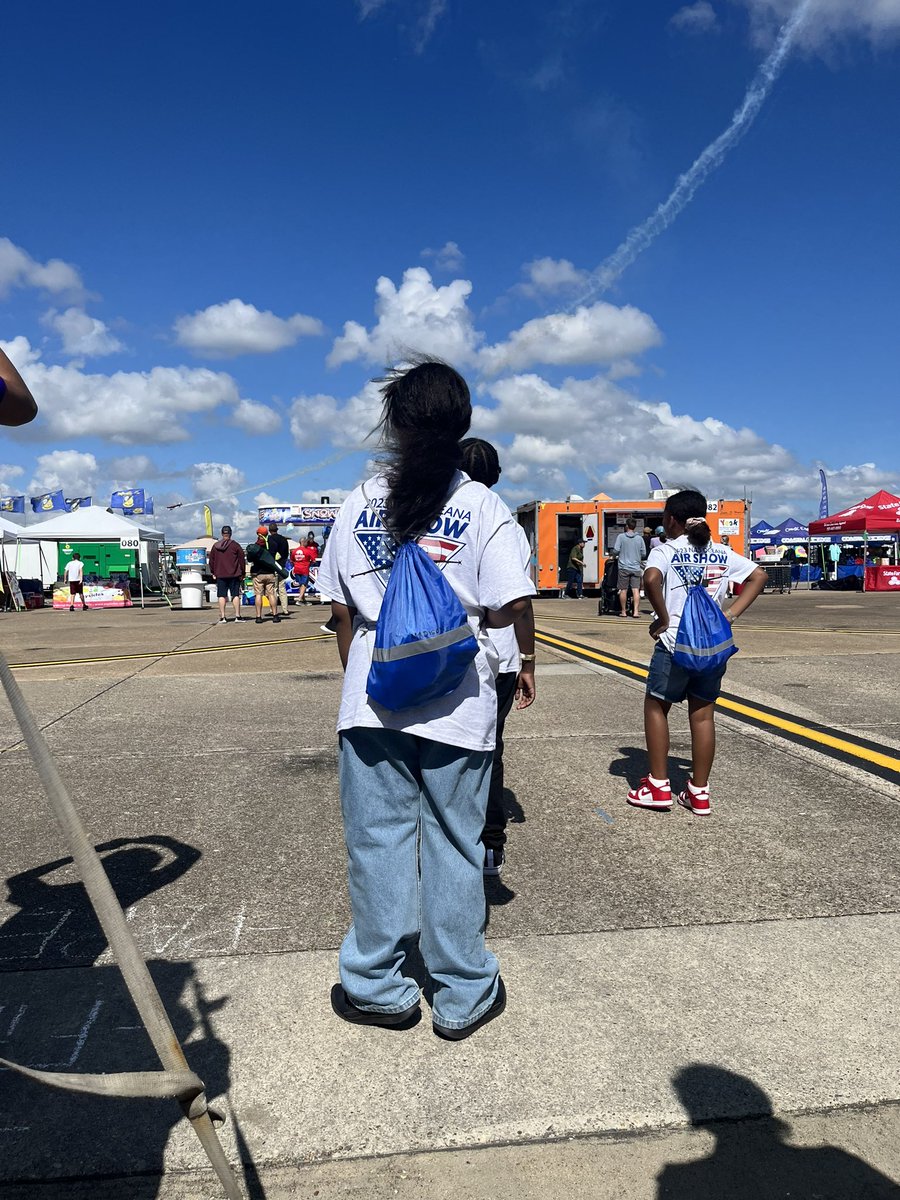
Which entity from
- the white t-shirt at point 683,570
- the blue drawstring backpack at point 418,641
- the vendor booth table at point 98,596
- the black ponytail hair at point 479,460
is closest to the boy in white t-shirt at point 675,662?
the white t-shirt at point 683,570

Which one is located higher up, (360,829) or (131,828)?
(360,829)

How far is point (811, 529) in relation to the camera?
1168 inches

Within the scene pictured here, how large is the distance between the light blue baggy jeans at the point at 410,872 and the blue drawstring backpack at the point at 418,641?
18cm

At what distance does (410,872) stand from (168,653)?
9591 mm

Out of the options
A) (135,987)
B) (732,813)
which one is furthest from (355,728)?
(732,813)

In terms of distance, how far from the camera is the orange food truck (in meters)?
22.9

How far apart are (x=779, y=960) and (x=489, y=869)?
1154 mm

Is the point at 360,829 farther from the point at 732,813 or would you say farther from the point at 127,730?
the point at 127,730

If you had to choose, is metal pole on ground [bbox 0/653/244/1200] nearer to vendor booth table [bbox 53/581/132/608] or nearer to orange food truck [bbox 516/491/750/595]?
orange food truck [bbox 516/491/750/595]

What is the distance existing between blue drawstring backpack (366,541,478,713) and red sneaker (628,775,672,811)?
2466mm

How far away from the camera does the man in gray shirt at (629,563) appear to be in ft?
53.1

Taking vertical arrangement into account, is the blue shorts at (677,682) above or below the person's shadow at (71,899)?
above

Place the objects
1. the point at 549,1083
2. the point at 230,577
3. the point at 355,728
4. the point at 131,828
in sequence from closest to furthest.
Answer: the point at 549,1083 < the point at 355,728 < the point at 131,828 < the point at 230,577

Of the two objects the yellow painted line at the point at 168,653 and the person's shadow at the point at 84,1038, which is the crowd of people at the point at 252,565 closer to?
the yellow painted line at the point at 168,653
